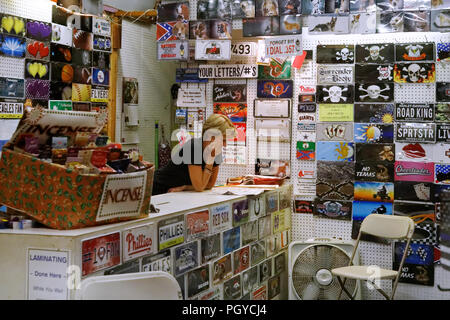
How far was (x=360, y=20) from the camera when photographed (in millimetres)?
5102

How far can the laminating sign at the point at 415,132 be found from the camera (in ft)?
17.2

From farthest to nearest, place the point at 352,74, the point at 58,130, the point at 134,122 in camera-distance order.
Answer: the point at 134,122 → the point at 352,74 → the point at 58,130

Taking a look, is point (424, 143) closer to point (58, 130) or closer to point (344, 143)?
point (344, 143)

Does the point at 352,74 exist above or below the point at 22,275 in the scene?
above

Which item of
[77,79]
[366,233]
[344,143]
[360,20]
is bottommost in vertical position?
[366,233]

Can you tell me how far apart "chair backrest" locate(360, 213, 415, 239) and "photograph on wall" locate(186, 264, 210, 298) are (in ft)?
5.99

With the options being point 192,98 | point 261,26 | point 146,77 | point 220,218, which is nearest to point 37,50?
point 192,98

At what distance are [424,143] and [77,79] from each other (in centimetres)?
353

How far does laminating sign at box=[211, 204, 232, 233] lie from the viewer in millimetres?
4172

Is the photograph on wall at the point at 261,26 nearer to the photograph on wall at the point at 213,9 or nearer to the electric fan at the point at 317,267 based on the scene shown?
the photograph on wall at the point at 213,9

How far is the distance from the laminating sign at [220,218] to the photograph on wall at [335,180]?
5.08 ft

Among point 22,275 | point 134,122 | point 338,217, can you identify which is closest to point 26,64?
point 134,122

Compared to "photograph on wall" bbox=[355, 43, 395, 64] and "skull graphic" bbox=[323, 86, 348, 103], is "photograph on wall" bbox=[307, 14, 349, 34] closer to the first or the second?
"photograph on wall" bbox=[355, 43, 395, 64]

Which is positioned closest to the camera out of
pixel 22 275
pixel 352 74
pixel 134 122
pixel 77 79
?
pixel 22 275
